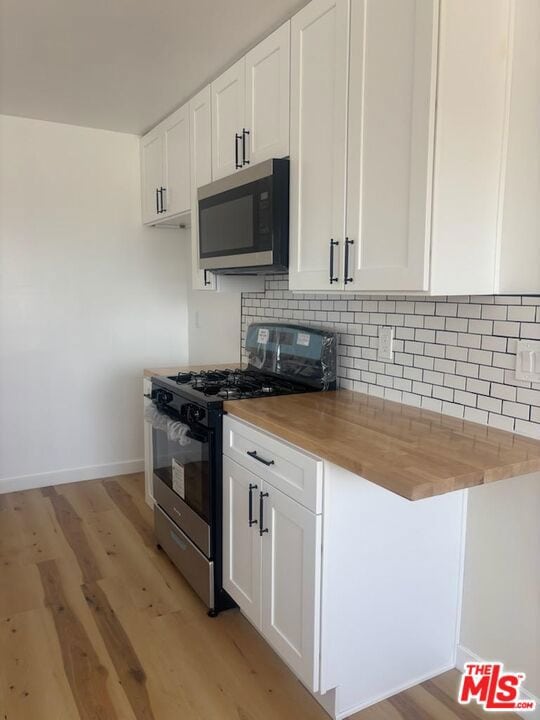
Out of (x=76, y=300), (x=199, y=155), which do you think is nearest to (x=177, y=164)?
(x=199, y=155)

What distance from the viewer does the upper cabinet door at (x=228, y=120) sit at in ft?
7.89

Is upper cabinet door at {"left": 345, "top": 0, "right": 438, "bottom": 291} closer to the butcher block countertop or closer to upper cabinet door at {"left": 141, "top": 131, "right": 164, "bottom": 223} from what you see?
the butcher block countertop

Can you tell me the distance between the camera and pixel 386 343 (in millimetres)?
2160

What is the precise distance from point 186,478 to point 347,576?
0.97 metres

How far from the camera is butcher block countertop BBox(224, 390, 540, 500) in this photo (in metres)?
1.34

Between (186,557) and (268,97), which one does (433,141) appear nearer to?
(268,97)

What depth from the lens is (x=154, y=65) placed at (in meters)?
2.57

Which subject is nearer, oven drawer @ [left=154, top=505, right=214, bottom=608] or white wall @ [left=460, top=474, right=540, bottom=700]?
white wall @ [left=460, top=474, right=540, bottom=700]

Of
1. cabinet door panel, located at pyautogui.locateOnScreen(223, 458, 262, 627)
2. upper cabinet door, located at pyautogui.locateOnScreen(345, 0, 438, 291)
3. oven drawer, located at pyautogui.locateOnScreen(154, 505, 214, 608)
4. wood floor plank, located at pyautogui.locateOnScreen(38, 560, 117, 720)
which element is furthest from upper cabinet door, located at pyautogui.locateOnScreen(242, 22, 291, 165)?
wood floor plank, located at pyautogui.locateOnScreen(38, 560, 117, 720)

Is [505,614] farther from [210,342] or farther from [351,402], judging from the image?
[210,342]

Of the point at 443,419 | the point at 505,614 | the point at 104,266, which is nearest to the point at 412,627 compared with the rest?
the point at 505,614

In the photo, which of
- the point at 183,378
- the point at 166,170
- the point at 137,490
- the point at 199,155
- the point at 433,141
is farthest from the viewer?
the point at 137,490

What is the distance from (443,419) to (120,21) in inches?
77.5

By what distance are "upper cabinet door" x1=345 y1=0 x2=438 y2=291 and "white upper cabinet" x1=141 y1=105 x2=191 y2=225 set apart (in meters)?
1.42
